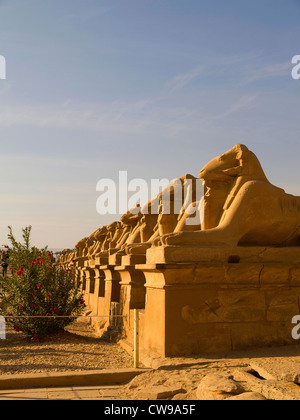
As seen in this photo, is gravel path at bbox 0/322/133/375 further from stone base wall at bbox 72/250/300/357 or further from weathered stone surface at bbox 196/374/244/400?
weathered stone surface at bbox 196/374/244/400

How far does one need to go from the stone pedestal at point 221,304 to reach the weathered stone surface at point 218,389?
1.30 meters

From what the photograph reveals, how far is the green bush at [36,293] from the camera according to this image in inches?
290

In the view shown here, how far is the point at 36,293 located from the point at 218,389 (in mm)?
4676

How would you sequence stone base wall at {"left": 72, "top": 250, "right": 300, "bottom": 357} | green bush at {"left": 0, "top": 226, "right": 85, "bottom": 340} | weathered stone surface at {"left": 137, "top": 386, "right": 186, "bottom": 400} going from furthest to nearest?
green bush at {"left": 0, "top": 226, "right": 85, "bottom": 340} → stone base wall at {"left": 72, "top": 250, "right": 300, "bottom": 357} → weathered stone surface at {"left": 137, "top": 386, "right": 186, "bottom": 400}

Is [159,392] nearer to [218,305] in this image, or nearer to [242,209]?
[218,305]

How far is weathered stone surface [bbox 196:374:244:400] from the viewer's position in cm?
351

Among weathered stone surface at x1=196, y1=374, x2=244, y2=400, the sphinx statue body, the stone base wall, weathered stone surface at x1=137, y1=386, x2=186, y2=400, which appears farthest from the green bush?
weathered stone surface at x1=196, y1=374, x2=244, y2=400

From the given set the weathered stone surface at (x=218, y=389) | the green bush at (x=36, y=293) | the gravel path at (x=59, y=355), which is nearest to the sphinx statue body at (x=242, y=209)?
the gravel path at (x=59, y=355)

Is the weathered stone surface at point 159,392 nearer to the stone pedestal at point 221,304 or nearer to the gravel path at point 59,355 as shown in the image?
the stone pedestal at point 221,304

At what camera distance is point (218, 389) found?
3547mm

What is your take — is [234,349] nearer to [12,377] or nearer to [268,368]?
[268,368]

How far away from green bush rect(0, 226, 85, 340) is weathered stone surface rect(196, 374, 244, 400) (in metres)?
4.10
